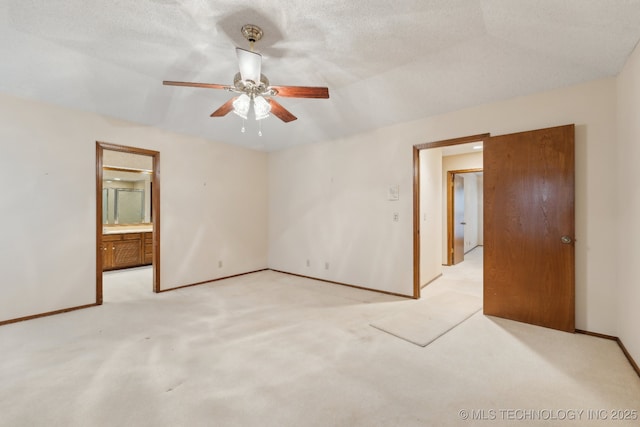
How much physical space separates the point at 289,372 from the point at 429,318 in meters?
1.76

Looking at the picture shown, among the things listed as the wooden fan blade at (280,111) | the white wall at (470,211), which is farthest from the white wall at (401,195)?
the white wall at (470,211)

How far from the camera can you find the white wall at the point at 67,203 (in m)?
3.02

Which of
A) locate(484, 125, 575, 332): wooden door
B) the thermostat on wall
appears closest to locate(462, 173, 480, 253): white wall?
the thermostat on wall

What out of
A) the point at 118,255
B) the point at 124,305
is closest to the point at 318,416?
the point at 124,305

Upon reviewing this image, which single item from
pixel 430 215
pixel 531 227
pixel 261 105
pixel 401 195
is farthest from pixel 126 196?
pixel 531 227

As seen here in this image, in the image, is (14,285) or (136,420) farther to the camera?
(14,285)

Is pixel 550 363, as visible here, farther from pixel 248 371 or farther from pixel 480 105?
pixel 480 105

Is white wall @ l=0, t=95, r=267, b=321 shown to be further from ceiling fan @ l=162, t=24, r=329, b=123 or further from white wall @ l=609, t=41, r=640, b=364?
white wall @ l=609, t=41, r=640, b=364

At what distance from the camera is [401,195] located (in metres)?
3.93

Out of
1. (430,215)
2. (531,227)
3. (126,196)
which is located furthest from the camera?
(126,196)

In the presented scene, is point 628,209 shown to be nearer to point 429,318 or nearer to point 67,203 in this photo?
point 429,318

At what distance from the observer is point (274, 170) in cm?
566

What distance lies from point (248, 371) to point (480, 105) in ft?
11.8

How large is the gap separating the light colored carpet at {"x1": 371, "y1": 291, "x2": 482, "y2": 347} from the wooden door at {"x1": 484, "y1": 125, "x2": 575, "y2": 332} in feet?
1.18
